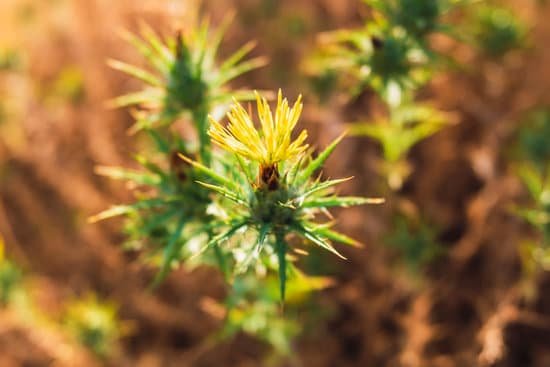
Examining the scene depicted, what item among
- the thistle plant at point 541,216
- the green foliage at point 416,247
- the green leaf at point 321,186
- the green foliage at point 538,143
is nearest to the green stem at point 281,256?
the green leaf at point 321,186

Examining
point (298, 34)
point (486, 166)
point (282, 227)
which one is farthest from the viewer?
point (298, 34)

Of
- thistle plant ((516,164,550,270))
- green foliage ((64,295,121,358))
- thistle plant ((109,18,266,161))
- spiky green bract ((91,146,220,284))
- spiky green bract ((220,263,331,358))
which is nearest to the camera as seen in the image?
spiky green bract ((91,146,220,284))

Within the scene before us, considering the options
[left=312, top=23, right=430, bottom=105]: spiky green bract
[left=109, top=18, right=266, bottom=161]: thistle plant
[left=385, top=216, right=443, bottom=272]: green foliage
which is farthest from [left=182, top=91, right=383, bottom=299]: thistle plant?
[left=385, top=216, right=443, bottom=272]: green foliage

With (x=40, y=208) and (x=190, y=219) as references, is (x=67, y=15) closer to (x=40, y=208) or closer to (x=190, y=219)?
(x=40, y=208)

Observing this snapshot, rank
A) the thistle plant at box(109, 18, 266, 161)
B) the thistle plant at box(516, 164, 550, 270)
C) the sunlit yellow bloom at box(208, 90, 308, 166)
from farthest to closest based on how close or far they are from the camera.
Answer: the thistle plant at box(516, 164, 550, 270) → the thistle plant at box(109, 18, 266, 161) → the sunlit yellow bloom at box(208, 90, 308, 166)

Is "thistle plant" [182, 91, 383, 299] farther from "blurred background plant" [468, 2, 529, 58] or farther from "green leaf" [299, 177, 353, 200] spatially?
"blurred background plant" [468, 2, 529, 58]

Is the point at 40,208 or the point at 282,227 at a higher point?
the point at 40,208

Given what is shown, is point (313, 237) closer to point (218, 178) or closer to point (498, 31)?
point (218, 178)

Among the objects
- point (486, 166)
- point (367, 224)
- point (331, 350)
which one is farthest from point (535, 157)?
point (331, 350)
